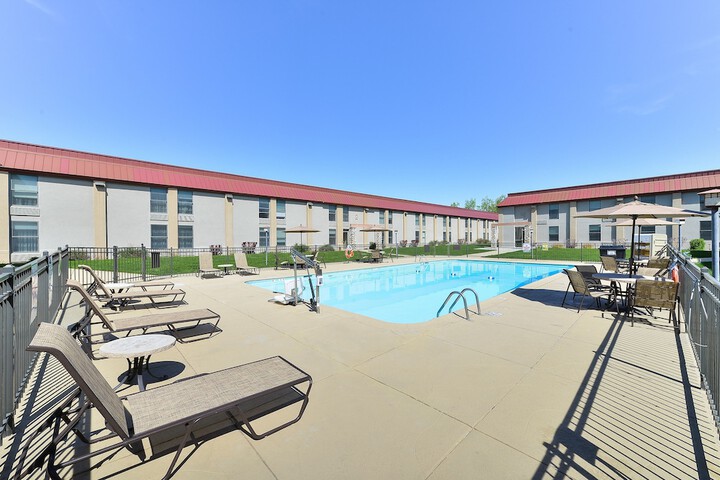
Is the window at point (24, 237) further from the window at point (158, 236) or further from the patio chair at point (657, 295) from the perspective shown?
the patio chair at point (657, 295)

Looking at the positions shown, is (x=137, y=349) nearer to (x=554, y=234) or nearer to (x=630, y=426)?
(x=630, y=426)

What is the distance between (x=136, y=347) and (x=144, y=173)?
2805 cm

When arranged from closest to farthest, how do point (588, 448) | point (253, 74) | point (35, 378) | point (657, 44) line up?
point (588, 448) < point (35, 378) < point (657, 44) < point (253, 74)

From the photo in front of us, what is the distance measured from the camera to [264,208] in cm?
3222

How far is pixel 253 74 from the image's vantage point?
18.4 metres

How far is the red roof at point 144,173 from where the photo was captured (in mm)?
21250

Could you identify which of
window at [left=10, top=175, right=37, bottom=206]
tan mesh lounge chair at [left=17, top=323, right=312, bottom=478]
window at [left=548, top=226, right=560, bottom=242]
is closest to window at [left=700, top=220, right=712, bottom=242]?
window at [left=548, top=226, right=560, bottom=242]

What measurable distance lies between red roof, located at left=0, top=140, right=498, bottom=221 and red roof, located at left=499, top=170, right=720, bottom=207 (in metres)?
21.4

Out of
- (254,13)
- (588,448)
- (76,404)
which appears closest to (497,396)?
(588,448)

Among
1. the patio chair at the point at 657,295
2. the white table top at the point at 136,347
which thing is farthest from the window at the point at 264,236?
the patio chair at the point at 657,295

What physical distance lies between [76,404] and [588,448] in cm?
495

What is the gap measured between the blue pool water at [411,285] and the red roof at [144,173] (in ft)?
59.8

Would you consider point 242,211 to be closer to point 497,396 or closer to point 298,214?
point 298,214

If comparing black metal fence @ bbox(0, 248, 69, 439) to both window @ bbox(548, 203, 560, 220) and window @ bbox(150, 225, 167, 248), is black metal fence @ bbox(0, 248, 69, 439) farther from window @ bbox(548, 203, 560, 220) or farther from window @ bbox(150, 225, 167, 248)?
window @ bbox(548, 203, 560, 220)
